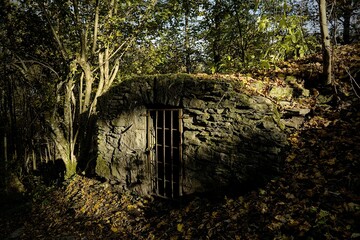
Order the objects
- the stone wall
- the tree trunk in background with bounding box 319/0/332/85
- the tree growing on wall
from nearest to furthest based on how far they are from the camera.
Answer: the stone wall → the tree trunk in background with bounding box 319/0/332/85 → the tree growing on wall

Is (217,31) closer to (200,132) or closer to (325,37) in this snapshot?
(325,37)

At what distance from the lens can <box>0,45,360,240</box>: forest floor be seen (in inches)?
107

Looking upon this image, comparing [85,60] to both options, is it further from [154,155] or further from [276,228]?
[276,228]

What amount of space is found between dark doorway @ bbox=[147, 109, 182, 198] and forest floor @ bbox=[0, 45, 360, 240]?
294 mm

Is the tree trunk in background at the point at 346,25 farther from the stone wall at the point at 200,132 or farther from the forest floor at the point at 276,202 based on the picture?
the stone wall at the point at 200,132

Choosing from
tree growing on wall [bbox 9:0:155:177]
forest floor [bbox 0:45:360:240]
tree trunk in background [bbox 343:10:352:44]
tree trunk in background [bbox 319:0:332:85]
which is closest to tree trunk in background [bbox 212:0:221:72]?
tree growing on wall [bbox 9:0:155:177]

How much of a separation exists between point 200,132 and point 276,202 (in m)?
1.68

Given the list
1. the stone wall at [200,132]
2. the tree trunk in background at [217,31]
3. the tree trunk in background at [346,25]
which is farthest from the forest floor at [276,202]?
the tree trunk in background at [346,25]

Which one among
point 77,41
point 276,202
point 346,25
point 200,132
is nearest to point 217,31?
point 77,41

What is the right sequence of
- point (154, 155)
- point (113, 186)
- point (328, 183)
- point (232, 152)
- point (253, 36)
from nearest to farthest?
point (328, 183) → point (232, 152) → point (154, 155) → point (113, 186) → point (253, 36)

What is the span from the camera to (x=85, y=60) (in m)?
6.20

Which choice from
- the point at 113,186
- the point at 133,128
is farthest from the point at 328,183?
the point at 113,186

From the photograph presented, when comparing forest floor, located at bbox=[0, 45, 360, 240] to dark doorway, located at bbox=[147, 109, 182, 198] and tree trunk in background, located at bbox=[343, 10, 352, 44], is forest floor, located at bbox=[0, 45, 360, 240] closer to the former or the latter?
dark doorway, located at bbox=[147, 109, 182, 198]

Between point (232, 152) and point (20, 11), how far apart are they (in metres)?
6.66
